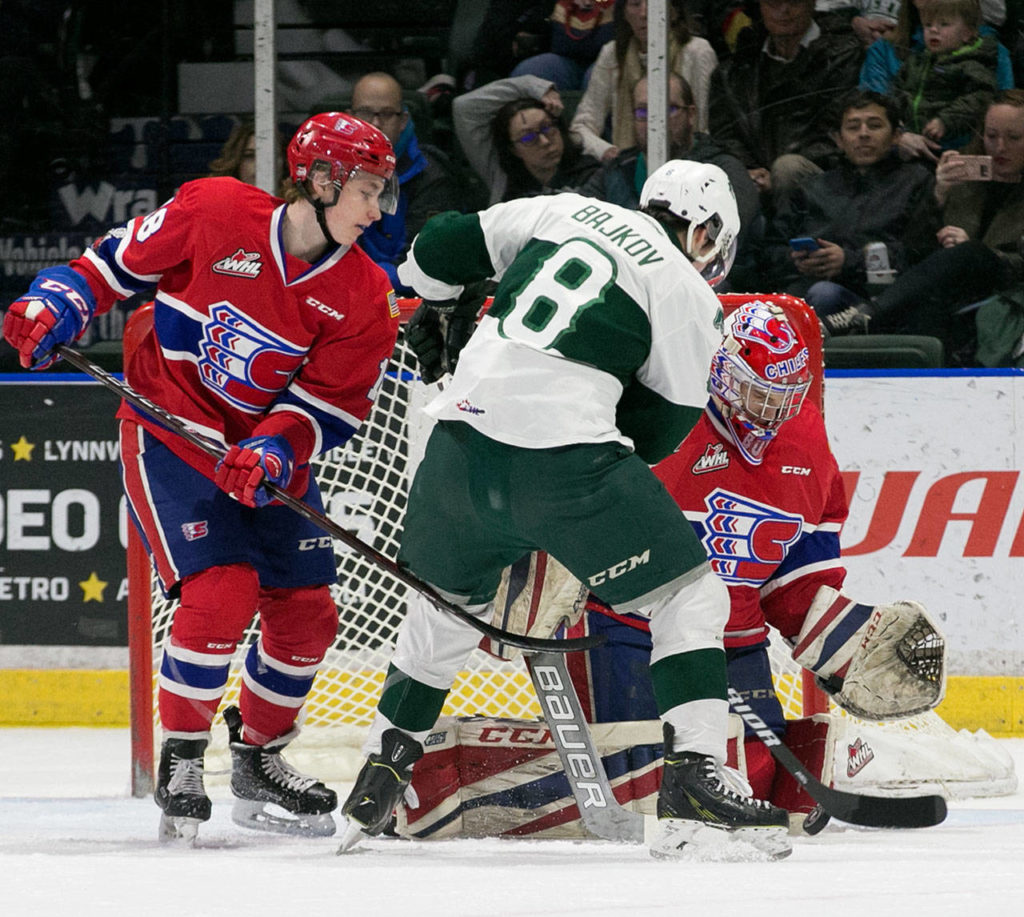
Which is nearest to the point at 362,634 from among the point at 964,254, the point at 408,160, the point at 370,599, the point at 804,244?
the point at 370,599

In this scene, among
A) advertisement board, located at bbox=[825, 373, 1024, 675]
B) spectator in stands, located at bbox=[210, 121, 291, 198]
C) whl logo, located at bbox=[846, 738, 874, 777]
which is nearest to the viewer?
whl logo, located at bbox=[846, 738, 874, 777]

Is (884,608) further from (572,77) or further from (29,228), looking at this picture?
(29,228)

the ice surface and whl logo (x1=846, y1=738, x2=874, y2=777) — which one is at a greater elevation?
the ice surface

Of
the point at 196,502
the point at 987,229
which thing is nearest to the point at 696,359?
the point at 196,502

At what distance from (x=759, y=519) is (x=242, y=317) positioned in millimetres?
922

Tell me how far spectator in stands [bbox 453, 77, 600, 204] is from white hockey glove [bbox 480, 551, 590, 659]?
6.64 feet

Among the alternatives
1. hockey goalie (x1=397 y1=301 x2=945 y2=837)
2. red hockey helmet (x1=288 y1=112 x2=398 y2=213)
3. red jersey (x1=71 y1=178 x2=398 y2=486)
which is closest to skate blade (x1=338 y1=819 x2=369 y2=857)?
hockey goalie (x1=397 y1=301 x2=945 y2=837)

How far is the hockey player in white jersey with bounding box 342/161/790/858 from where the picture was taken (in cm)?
220

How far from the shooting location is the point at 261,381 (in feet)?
8.55

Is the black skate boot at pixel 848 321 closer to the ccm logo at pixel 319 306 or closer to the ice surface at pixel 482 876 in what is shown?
the ice surface at pixel 482 876

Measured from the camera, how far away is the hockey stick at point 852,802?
8.52 feet

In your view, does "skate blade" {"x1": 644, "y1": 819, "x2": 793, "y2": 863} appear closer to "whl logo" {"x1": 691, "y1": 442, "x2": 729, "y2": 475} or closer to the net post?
"whl logo" {"x1": 691, "y1": 442, "x2": 729, "y2": 475}

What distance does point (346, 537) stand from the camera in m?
2.53

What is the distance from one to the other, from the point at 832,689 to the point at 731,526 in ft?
1.08
